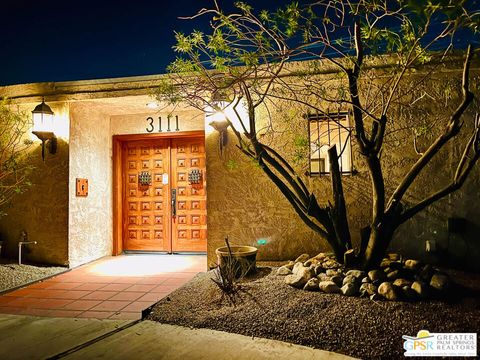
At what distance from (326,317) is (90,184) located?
5.36 meters

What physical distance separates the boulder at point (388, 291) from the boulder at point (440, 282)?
46cm

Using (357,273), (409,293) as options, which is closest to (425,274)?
(409,293)

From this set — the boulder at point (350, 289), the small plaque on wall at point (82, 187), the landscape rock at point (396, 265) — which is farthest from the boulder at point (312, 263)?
the small plaque on wall at point (82, 187)

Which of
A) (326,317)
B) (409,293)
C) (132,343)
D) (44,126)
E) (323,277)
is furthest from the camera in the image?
(44,126)

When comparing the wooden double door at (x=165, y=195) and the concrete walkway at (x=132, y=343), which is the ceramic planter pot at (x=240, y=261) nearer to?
the concrete walkway at (x=132, y=343)

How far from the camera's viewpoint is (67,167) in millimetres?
6000

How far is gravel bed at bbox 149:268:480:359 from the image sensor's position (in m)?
2.83

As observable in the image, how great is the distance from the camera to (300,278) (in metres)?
3.91

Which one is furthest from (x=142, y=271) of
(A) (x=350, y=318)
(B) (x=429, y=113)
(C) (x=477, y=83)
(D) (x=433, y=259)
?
(C) (x=477, y=83)

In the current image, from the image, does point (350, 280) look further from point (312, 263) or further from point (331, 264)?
point (312, 263)

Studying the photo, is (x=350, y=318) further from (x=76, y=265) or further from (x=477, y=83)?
(x=76, y=265)

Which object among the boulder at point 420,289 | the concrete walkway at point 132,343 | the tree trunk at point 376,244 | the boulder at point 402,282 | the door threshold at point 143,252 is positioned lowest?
the concrete walkway at point 132,343

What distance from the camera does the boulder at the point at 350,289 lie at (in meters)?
3.52

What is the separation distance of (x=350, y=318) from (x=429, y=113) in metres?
3.63
